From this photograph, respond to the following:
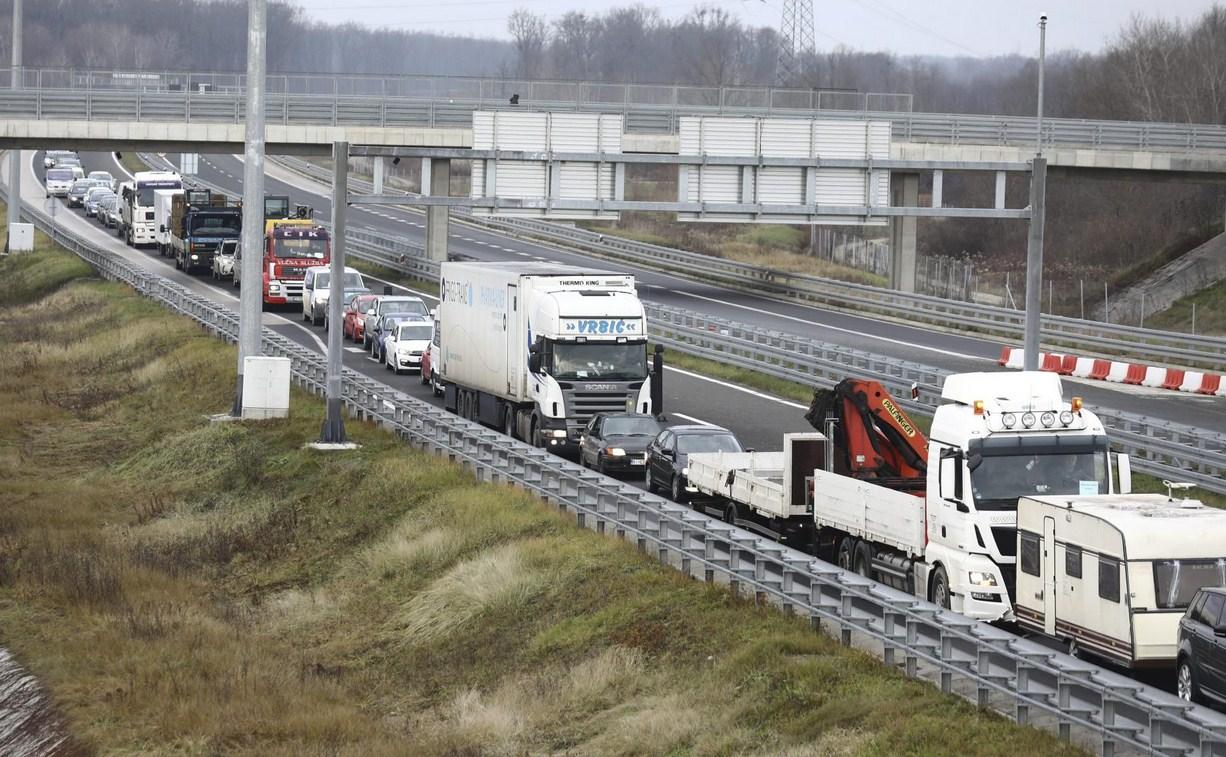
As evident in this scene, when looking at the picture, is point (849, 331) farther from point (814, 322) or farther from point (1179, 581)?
point (1179, 581)

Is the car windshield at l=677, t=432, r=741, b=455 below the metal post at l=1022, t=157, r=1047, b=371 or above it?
below

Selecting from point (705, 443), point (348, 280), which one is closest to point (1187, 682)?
point (705, 443)

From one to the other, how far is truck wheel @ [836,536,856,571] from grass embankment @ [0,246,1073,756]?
2243 millimetres

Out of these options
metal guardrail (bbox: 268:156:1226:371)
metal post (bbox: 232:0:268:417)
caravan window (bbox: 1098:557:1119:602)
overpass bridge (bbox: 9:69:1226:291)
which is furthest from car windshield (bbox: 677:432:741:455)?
overpass bridge (bbox: 9:69:1226:291)

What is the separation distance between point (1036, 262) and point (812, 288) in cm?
3684

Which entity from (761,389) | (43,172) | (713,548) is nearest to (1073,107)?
(43,172)

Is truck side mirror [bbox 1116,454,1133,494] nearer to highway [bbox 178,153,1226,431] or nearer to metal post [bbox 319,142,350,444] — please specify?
metal post [bbox 319,142,350,444]

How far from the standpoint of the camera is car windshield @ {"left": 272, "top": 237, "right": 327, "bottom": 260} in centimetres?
6431

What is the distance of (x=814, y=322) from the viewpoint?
210ft

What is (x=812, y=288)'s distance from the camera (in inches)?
2793

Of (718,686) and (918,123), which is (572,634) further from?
(918,123)

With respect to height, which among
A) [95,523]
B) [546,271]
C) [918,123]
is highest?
[918,123]

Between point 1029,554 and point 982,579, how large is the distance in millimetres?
957

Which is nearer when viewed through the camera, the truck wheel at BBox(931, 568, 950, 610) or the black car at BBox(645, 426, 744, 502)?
the truck wheel at BBox(931, 568, 950, 610)
